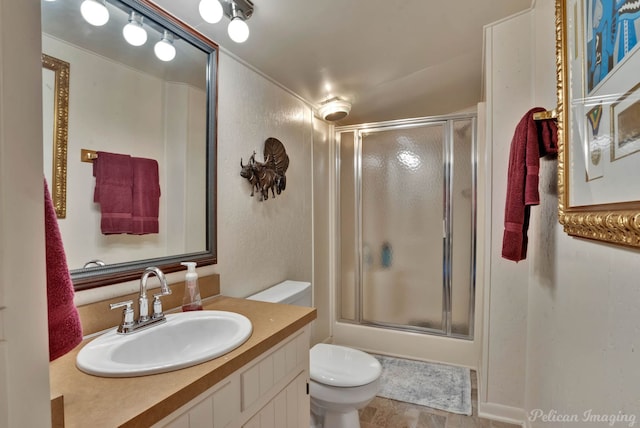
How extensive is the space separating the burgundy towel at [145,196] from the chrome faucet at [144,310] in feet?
0.79

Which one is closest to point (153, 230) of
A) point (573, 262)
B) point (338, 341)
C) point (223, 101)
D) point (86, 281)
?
point (86, 281)

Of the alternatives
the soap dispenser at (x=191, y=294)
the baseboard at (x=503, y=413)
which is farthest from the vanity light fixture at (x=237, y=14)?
the baseboard at (x=503, y=413)

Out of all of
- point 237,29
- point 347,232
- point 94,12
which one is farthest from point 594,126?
point 347,232

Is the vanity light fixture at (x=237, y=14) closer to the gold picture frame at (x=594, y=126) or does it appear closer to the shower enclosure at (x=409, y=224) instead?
the gold picture frame at (x=594, y=126)

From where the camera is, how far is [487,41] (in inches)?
66.6

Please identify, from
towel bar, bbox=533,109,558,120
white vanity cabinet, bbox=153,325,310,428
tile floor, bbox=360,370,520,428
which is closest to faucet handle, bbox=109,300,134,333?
white vanity cabinet, bbox=153,325,310,428

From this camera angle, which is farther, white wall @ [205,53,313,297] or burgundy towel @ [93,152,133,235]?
white wall @ [205,53,313,297]

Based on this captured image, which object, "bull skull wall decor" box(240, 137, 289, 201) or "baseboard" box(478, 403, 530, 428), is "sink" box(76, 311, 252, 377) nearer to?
"bull skull wall decor" box(240, 137, 289, 201)


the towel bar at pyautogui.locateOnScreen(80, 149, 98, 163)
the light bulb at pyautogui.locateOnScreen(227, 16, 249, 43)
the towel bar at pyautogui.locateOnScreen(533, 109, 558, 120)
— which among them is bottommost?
the towel bar at pyautogui.locateOnScreen(80, 149, 98, 163)

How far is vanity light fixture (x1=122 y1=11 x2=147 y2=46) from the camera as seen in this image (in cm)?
115

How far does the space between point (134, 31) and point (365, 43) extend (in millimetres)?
1127

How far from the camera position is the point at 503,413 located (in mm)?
1738

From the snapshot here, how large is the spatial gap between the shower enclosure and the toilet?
0.97 meters

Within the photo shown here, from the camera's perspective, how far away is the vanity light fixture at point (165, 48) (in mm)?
1266
